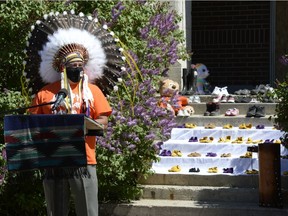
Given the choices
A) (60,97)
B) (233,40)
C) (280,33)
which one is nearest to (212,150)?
(60,97)

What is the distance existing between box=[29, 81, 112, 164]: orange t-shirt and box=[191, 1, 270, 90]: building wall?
8951 mm

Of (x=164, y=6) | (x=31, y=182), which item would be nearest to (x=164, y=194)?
(x=31, y=182)

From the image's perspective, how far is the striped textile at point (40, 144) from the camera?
18.0ft

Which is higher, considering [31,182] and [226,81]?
[226,81]

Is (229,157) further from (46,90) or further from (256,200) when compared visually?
(46,90)

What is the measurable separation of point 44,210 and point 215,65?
25.2 ft

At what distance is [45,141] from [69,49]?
2.59 ft

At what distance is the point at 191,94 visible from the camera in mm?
11133

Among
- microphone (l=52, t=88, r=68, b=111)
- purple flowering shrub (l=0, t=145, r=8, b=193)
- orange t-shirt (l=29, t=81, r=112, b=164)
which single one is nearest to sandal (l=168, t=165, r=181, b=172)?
purple flowering shrub (l=0, t=145, r=8, b=193)

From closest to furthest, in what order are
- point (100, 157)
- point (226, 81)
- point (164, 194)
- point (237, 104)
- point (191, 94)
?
point (100, 157), point (164, 194), point (237, 104), point (191, 94), point (226, 81)

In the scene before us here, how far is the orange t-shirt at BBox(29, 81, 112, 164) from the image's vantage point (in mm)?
5707

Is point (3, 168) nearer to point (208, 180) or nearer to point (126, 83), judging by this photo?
point (126, 83)

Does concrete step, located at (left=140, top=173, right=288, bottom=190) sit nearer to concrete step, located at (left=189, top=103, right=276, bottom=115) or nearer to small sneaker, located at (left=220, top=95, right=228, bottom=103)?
concrete step, located at (left=189, top=103, right=276, bottom=115)

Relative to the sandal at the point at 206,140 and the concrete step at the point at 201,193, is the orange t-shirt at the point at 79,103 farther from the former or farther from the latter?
the sandal at the point at 206,140
